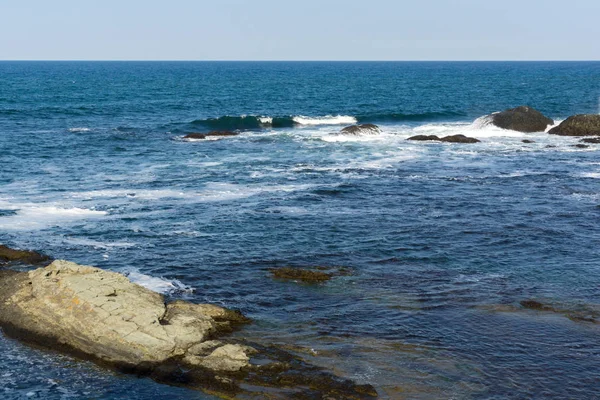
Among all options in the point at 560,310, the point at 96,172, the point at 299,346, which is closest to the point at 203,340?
the point at 299,346

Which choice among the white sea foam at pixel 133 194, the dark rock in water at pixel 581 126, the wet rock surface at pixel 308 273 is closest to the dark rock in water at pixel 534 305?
the wet rock surface at pixel 308 273

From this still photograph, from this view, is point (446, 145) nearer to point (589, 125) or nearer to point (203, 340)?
point (589, 125)

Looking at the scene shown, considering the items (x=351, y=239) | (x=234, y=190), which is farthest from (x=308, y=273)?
(x=234, y=190)

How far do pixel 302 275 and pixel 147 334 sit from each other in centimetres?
781

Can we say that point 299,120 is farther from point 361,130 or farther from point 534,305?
point 534,305

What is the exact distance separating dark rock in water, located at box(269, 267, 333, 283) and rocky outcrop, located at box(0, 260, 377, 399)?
14.0 feet

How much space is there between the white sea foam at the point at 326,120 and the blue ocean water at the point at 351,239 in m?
9.75

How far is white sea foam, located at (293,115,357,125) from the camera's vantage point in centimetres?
8088

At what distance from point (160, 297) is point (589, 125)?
52.4 m

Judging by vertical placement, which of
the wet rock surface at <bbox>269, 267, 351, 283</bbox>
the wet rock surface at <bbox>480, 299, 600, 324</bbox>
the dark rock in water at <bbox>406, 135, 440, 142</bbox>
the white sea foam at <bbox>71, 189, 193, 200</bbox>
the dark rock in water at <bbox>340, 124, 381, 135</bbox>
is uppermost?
the dark rock in water at <bbox>340, 124, 381, 135</bbox>

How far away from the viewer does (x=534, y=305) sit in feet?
80.0

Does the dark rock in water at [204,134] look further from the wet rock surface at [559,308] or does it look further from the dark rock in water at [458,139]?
the wet rock surface at [559,308]

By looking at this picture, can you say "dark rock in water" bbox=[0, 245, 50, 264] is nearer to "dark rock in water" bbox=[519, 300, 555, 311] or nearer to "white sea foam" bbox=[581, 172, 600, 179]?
"dark rock in water" bbox=[519, 300, 555, 311]

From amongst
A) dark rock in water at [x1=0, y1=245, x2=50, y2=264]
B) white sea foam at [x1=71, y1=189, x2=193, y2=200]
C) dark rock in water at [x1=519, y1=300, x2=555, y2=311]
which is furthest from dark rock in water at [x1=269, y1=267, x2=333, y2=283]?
white sea foam at [x1=71, y1=189, x2=193, y2=200]
